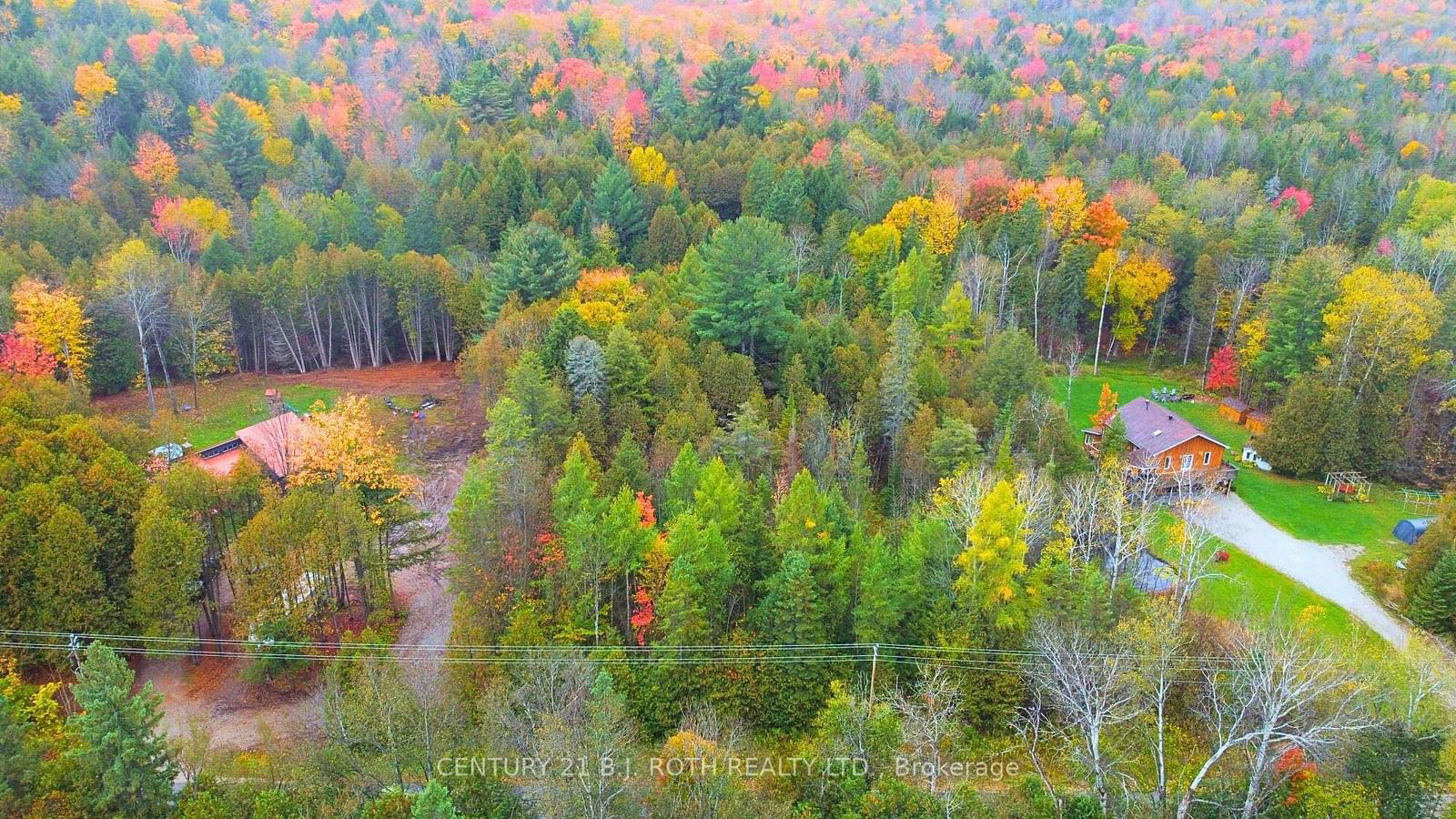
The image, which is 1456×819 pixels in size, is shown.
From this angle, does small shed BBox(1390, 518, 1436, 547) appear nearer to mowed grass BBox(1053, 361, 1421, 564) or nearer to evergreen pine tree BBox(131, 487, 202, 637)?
mowed grass BBox(1053, 361, 1421, 564)

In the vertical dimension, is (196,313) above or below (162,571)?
above

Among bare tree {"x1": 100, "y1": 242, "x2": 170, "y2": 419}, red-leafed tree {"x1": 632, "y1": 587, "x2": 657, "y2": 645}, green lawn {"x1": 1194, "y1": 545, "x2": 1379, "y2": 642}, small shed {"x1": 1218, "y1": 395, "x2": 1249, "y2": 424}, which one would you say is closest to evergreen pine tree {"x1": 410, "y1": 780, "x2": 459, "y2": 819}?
red-leafed tree {"x1": 632, "y1": 587, "x2": 657, "y2": 645}

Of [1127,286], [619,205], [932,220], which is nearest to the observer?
[619,205]

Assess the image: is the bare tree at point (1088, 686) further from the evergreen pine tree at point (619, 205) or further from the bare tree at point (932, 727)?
the evergreen pine tree at point (619, 205)

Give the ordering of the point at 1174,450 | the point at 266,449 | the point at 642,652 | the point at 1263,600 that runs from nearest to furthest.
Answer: the point at 642,652
the point at 1263,600
the point at 266,449
the point at 1174,450

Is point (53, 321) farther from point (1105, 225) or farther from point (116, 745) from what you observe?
point (1105, 225)

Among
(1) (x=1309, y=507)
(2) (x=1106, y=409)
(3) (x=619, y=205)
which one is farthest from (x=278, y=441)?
(1) (x=1309, y=507)
